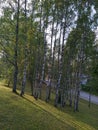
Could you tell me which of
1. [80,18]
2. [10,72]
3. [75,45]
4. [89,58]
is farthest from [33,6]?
[89,58]

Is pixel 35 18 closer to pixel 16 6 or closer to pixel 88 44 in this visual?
pixel 16 6

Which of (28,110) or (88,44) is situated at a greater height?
Answer: (88,44)

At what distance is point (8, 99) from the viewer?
2086 centimetres

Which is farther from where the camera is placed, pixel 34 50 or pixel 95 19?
pixel 34 50

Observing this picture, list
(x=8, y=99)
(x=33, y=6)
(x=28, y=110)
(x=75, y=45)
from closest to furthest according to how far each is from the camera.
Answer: (x=28, y=110), (x=8, y=99), (x=33, y=6), (x=75, y=45)

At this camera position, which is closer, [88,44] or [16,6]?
[16,6]

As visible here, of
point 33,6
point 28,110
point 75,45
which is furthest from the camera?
point 75,45

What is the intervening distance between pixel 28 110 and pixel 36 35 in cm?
1317

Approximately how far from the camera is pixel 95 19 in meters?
30.2

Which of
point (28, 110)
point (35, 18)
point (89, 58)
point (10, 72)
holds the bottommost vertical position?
point (28, 110)

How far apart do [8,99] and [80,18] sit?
14.1 m

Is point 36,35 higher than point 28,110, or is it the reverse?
point 36,35

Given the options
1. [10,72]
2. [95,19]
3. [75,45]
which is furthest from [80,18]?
[10,72]

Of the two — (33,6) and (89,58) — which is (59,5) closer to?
(33,6)
